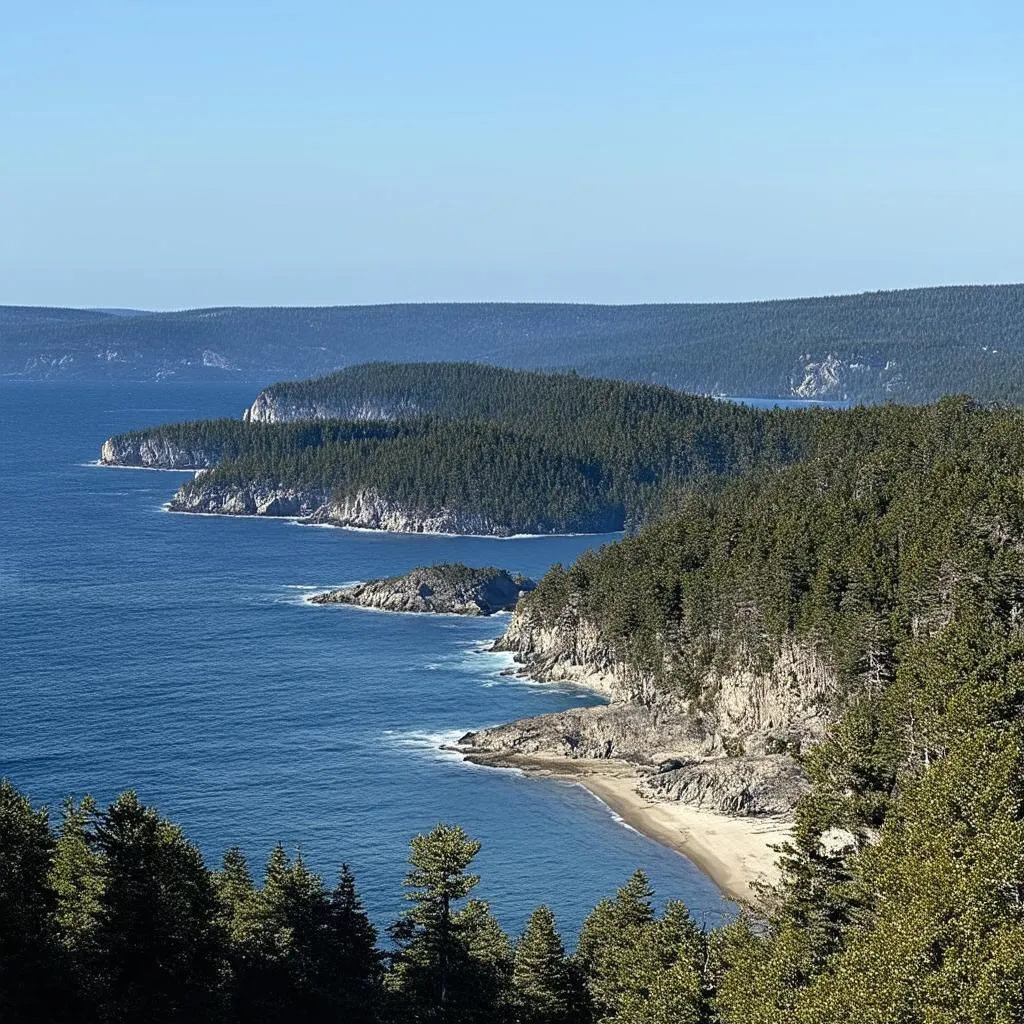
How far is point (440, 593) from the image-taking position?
16488cm

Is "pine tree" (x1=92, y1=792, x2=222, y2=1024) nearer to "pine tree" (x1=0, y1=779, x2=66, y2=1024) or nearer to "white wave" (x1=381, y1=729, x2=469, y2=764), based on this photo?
"pine tree" (x1=0, y1=779, x2=66, y2=1024)

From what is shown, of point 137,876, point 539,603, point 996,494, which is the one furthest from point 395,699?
point 137,876

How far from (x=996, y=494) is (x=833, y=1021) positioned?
68.3m

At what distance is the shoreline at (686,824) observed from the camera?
281 ft

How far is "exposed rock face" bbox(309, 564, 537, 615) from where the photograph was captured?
163m

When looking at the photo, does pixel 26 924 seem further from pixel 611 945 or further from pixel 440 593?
pixel 440 593

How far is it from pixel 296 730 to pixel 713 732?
2746 centimetres

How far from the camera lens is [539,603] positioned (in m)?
138

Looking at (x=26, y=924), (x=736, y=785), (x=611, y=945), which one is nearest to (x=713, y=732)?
(x=736, y=785)

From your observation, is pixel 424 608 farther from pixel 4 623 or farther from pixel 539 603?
pixel 4 623

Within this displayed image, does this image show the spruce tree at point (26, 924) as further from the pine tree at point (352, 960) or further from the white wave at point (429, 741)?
the white wave at point (429, 741)

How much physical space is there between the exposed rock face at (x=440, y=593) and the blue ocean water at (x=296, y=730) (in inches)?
122

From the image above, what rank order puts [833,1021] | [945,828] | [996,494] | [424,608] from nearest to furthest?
[833,1021] < [945,828] < [996,494] < [424,608]

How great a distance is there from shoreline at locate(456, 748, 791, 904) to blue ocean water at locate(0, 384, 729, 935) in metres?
1.14
